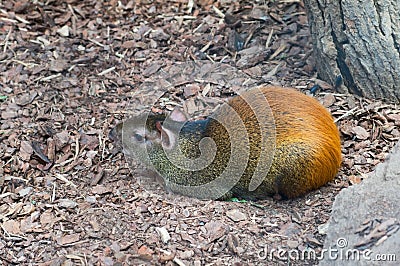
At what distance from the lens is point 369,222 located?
396cm

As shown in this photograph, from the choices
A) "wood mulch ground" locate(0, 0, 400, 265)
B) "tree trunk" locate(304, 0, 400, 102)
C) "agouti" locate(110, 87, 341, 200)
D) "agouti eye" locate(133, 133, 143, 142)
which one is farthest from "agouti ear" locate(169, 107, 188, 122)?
"tree trunk" locate(304, 0, 400, 102)

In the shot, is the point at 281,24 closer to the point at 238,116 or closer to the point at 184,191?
the point at 238,116

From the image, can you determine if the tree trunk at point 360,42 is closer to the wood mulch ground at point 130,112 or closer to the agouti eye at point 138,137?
the wood mulch ground at point 130,112

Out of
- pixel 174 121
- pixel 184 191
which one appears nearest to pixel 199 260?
pixel 184 191

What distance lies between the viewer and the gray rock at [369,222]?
12.4ft

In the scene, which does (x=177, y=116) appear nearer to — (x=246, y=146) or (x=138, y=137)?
(x=138, y=137)

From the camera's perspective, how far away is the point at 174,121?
577cm

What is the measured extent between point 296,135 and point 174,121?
113 centimetres

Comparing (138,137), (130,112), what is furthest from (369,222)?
(130,112)

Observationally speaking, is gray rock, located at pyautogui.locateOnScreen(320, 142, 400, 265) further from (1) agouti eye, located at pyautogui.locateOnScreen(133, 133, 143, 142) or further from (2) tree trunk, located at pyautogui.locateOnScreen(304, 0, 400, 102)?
(1) agouti eye, located at pyautogui.locateOnScreen(133, 133, 143, 142)

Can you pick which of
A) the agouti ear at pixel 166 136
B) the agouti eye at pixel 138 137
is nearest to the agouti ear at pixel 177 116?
the agouti ear at pixel 166 136

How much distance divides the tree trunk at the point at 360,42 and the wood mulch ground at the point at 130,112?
16cm

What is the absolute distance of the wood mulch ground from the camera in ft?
15.9

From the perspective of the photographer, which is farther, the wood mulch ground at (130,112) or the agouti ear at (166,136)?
the agouti ear at (166,136)
